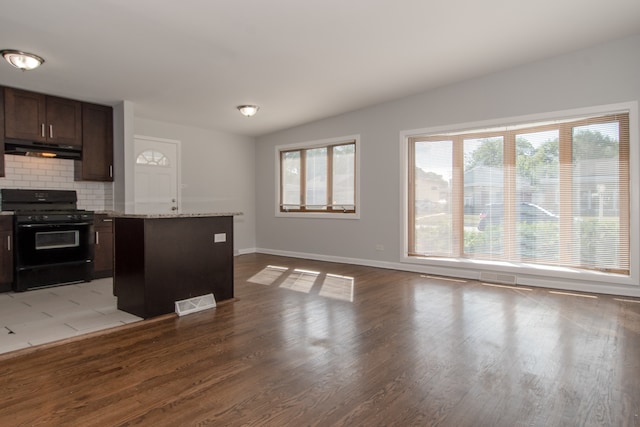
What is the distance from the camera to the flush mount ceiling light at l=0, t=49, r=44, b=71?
12.1 feet

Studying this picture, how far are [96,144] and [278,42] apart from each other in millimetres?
3459

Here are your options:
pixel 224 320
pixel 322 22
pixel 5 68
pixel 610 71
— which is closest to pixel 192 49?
pixel 322 22

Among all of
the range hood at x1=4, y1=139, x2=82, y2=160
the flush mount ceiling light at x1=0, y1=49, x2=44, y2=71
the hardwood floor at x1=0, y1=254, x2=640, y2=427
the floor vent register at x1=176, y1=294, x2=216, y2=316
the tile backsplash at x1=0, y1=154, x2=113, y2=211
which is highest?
the flush mount ceiling light at x1=0, y1=49, x2=44, y2=71

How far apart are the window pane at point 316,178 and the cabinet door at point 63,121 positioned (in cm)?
383

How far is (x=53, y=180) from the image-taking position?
534cm

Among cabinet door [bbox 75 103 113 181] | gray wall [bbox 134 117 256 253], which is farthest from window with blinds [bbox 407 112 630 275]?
cabinet door [bbox 75 103 113 181]

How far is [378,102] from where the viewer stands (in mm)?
6133

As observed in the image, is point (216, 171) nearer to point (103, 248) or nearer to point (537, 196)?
point (103, 248)

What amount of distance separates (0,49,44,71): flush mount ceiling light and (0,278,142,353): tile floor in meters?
2.50

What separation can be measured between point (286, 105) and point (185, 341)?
4.15m

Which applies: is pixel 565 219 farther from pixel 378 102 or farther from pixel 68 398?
pixel 68 398

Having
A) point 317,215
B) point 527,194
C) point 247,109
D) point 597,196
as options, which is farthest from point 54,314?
point 597,196

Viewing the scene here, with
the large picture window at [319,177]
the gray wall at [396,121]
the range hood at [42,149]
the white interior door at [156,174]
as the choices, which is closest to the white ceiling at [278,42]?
the gray wall at [396,121]

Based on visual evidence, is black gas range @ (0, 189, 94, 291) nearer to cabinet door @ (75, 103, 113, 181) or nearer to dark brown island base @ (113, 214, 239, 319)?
cabinet door @ (75, 103, 113, 181)
